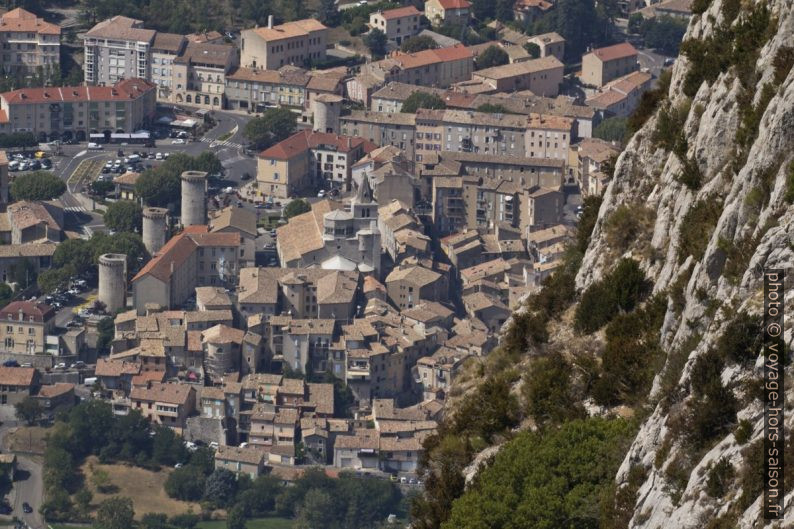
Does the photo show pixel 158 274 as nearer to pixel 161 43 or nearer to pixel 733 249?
pixel 161 43

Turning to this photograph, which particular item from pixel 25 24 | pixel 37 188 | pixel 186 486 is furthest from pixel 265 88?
pixel 186 486

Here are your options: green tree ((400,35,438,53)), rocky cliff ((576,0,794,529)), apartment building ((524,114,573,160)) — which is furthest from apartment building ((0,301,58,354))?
rocky cliff ((576,0,794,529))

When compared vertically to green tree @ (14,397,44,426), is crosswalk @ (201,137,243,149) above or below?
above

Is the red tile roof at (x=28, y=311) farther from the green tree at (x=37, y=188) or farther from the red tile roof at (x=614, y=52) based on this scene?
the red tile roof at (x=614, y=52)

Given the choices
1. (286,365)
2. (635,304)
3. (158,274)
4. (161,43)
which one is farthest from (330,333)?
(635,304)

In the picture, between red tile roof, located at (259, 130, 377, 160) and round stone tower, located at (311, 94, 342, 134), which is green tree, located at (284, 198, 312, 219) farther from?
round stone tower, located at (311, 94, 342, 134)

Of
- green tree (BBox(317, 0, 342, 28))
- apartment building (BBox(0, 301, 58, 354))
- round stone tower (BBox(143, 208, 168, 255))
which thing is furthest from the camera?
green tree (BBox(317, 0, 342, 28))
